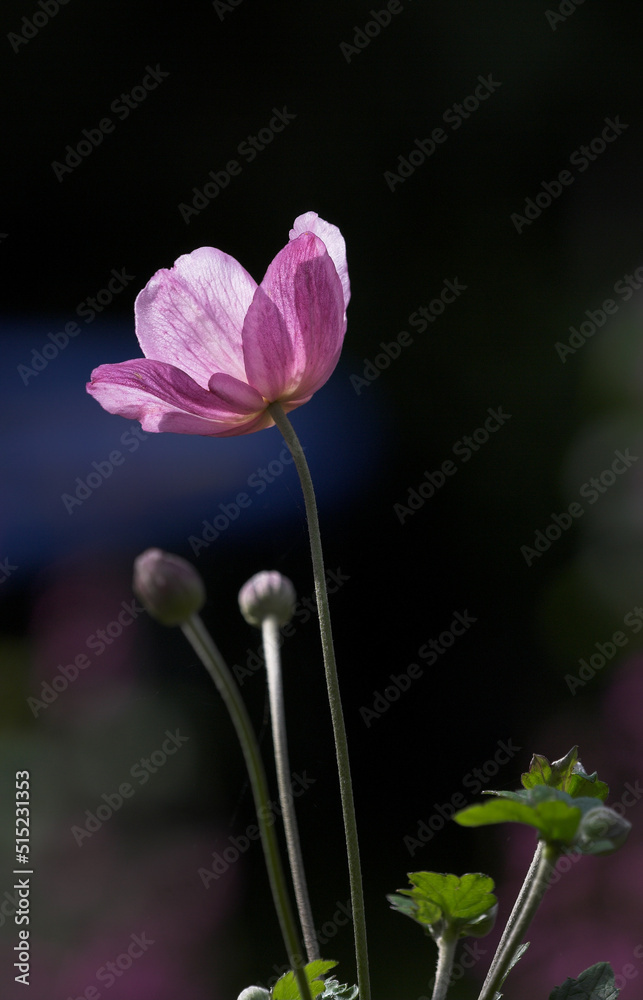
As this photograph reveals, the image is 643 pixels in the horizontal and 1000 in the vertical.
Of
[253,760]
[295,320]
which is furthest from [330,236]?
[253,760]

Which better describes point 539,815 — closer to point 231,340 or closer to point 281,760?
point 281,760

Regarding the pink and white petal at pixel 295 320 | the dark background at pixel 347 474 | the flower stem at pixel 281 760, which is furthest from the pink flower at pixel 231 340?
the dark background at pixel 347 474

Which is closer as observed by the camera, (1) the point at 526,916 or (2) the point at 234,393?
(1) the point at 526,916

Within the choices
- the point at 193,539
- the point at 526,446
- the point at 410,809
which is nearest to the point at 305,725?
the point at 410,809

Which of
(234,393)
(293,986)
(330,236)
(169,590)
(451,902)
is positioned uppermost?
(330,236)

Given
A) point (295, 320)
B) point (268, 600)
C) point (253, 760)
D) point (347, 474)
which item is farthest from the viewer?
point (347, 474)

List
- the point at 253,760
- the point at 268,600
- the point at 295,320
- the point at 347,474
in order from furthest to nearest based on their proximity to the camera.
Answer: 1. the point at 347,474
2. the point at 295,320
3. the point at 268,600
4. the point at 253,760

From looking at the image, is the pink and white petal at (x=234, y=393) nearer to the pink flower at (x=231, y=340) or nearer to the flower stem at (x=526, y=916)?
the pink flower at (x=231, y=340)
